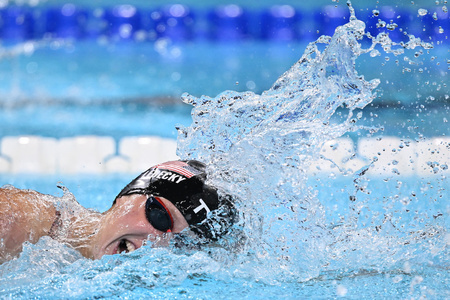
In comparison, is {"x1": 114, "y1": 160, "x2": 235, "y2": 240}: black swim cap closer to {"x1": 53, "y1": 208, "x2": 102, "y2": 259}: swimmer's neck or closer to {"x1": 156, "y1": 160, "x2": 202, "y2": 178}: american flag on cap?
{"x1": 156, "y1": 160, "x2": 202, "y2": 178}: american flag on cap

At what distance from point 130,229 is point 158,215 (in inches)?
3.3

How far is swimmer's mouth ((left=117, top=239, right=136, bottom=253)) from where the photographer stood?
1531mm

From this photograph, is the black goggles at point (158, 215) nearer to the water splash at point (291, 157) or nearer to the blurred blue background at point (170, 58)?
the water splash at point (291, 157)

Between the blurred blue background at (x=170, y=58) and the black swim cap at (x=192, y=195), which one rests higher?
the blurred blue background at (x=170, y=58)

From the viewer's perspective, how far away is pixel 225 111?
2.02 metres

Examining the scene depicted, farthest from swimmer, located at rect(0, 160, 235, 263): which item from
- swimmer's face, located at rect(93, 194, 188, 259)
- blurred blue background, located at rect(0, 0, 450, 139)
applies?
blurred blue background, located at rect(0, 0, 450, 139)

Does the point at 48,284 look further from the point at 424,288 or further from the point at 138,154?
the point at 138,154

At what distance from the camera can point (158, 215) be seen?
153 centimetres

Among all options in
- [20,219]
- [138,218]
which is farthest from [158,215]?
[20,219]

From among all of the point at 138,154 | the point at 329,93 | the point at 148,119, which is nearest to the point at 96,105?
the point at 148,119

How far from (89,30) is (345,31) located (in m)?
4.19

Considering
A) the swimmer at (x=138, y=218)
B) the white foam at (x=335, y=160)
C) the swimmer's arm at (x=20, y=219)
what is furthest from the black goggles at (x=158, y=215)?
the white foam at (x=335, y=160)

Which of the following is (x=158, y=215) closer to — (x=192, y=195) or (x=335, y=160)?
(x=192, y=195)

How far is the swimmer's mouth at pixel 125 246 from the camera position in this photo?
1531 millimetres
